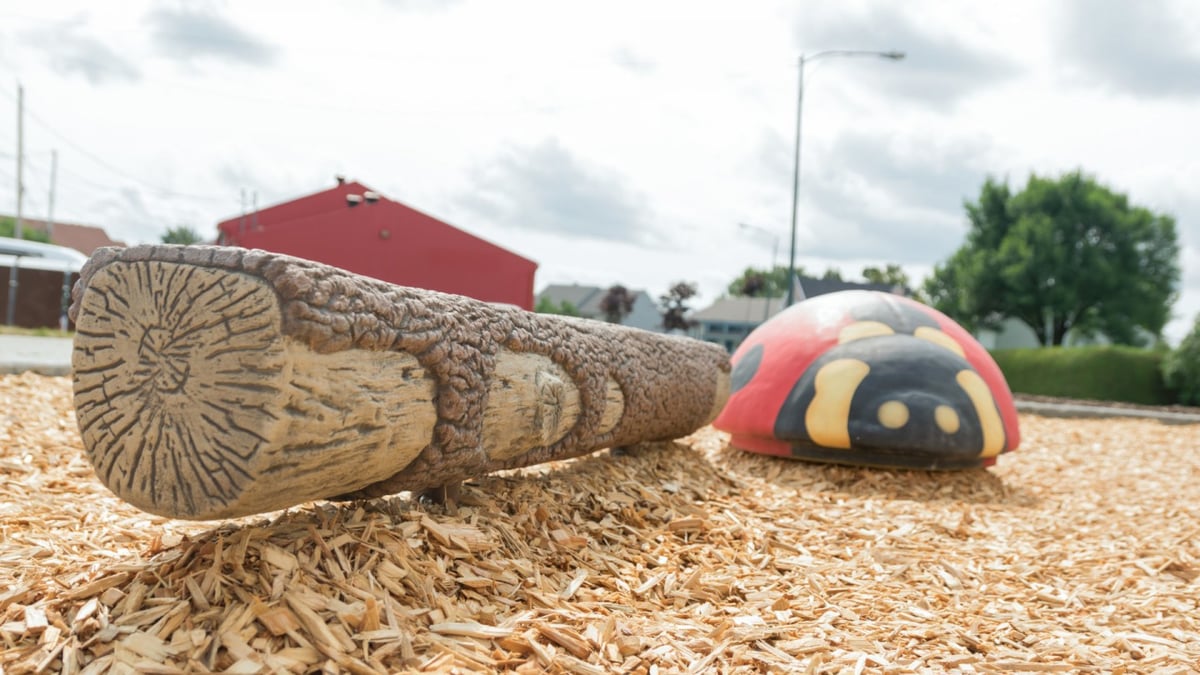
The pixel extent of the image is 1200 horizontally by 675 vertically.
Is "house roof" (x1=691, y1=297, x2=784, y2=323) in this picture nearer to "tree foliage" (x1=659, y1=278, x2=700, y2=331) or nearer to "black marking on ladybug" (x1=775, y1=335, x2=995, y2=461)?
"tree foliage" (x1=659, y1=278, x2=700, y2=331)

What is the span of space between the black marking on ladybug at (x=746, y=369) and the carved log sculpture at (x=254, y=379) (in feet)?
13.1

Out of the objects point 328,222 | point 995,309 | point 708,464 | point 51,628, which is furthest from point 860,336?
point 995,309

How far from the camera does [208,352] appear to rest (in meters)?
2.29

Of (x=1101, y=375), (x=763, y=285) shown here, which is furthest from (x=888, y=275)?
(x=1101, y=375)

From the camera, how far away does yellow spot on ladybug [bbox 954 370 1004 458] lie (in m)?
6.00

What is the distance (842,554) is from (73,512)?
3587 millimetres

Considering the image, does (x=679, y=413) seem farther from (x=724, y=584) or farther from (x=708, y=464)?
(x=724, y=584)

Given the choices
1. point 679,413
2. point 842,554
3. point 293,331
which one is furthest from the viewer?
point 679,413

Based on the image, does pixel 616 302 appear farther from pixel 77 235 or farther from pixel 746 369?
pixel 77 235

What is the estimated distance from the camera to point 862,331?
6.36 meters

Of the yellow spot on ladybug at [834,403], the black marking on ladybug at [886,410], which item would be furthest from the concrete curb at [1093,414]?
the yellow spot on ladybug at [834,403]

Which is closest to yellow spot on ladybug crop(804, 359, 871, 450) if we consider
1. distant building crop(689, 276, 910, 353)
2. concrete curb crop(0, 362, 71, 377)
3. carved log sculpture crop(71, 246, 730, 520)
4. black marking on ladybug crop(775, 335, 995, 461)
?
black marking on ladybug crop(775, 335, 995, 461)

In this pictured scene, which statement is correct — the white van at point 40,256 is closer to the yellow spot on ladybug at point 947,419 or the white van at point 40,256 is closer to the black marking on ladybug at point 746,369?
the black marking on ladybug at point 746,369

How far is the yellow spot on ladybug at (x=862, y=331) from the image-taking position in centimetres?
631
